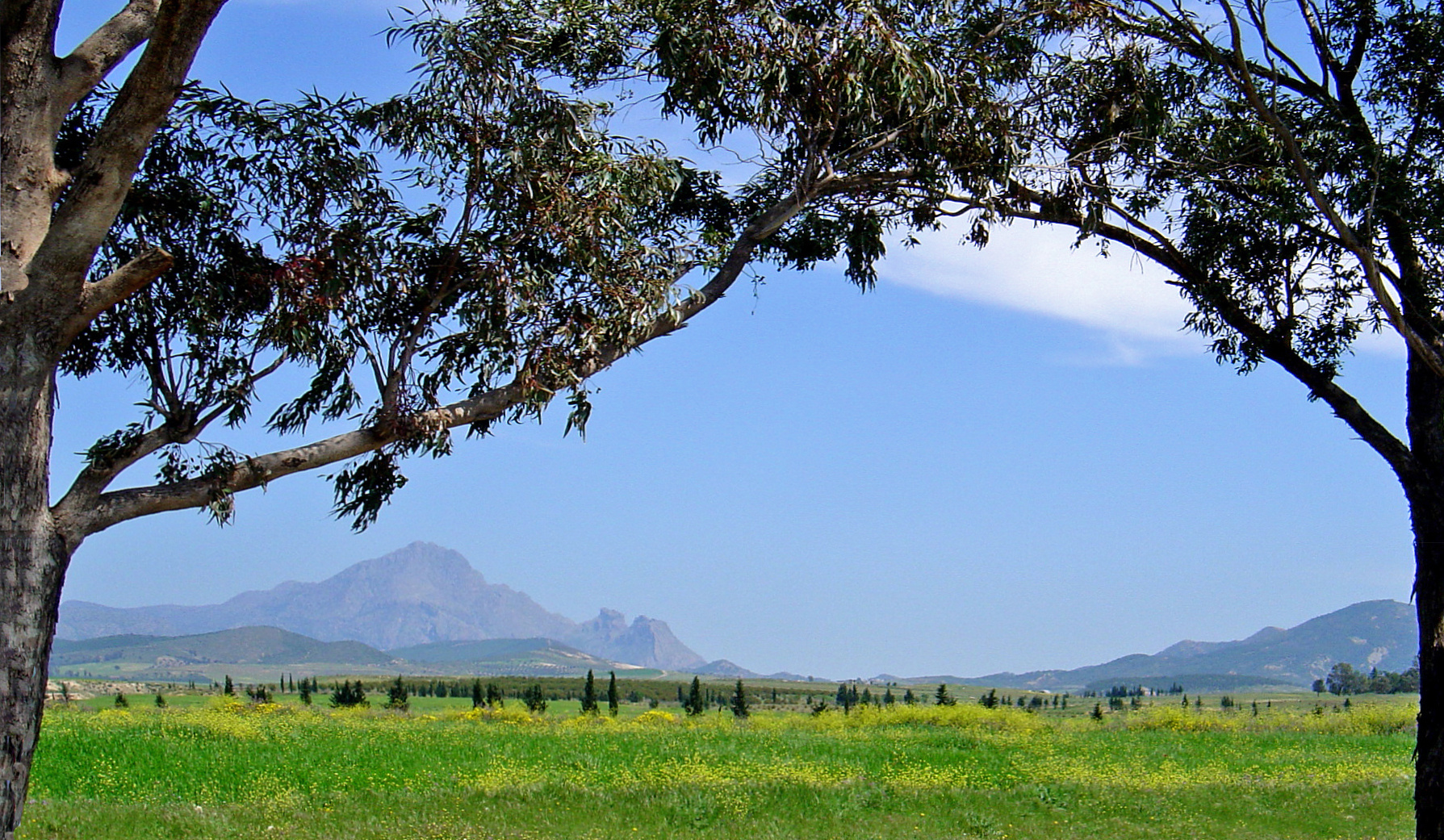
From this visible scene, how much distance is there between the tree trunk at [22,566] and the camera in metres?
8.49

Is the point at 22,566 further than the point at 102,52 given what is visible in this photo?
No

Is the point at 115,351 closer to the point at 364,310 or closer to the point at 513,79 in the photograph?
the point at 364,310

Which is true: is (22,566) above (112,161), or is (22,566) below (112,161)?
below

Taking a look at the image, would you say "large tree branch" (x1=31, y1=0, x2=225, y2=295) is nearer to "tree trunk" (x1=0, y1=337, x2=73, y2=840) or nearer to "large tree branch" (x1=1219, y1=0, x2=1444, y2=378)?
"tree trunk" (x1=0, y1=337, x2=73, y2=840)

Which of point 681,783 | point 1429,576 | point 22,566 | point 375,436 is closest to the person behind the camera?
point 22,566

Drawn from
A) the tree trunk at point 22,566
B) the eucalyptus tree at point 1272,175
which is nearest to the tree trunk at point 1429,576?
the eucalyptus tree at point 1272,175

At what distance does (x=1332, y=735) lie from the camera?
103ft

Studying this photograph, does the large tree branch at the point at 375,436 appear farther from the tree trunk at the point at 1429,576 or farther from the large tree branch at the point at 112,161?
the tree trunk at the point at 1429,576

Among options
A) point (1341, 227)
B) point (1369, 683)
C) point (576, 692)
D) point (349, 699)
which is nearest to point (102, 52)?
point (1341, 227)

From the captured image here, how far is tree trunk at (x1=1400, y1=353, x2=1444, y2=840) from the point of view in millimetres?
10609

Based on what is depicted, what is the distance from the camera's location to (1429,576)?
36.7ft

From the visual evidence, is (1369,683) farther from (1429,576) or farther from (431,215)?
(431,215)

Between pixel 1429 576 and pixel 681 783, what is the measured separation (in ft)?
33.8

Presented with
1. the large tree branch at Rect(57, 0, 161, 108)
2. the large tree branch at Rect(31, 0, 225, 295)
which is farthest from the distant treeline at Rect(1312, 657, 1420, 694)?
the large tree branch at Rect(31, 0, 225, 295)
